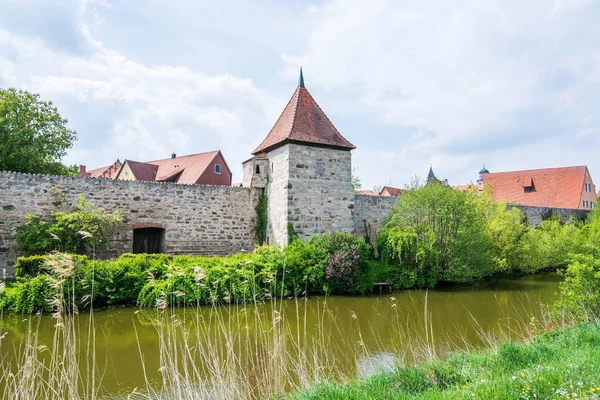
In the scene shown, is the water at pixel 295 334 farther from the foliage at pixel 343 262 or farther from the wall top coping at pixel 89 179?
the wall top coping at pixel 89 179

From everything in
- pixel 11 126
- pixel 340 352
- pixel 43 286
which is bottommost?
pixel 340 352

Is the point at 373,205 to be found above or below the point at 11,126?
below

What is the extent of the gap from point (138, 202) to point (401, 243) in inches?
371

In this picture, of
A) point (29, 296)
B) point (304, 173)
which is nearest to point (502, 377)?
point (29, 296)

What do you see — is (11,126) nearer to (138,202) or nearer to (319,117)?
(138,202)

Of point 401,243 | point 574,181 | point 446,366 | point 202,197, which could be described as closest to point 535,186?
point 574,181

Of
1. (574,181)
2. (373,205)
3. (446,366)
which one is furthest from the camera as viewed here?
(574,181)

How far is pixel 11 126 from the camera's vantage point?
594 inches

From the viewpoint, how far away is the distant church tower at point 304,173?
13.8 meters

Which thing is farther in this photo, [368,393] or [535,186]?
[535,186]

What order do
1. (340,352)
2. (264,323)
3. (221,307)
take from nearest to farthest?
(340,352), (264,323), (221,307)

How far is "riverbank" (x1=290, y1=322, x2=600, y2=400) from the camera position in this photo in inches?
118

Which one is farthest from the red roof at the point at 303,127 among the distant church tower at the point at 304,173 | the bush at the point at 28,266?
the bush at the point at 28,266

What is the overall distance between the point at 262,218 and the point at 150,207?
4196mm
